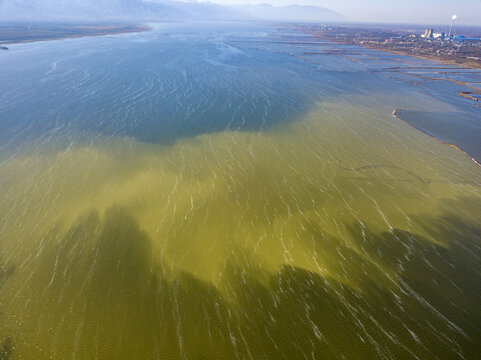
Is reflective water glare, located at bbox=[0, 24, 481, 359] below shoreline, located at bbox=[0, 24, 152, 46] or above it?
below

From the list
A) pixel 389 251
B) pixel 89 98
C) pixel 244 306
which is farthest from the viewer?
pixel 89 98

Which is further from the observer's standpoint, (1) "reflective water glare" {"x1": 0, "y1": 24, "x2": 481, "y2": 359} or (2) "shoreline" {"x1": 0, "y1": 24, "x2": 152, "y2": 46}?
(2) "shoreline" {"x1": 0, "y1": 24, "x2": 152, "y2": 46}

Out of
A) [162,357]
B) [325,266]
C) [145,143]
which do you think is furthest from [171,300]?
[145,143]

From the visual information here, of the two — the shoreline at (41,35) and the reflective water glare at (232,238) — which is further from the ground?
the shoreline at (41,35)

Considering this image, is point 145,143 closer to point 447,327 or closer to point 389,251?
point 389,251

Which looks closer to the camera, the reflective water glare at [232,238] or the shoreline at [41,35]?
the reflective water glare at [232,238]

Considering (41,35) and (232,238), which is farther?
(41,35)

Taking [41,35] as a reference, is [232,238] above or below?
below

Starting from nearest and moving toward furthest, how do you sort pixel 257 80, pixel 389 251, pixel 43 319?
pixel 43 319, pixel 389 251, pixel 257 80
